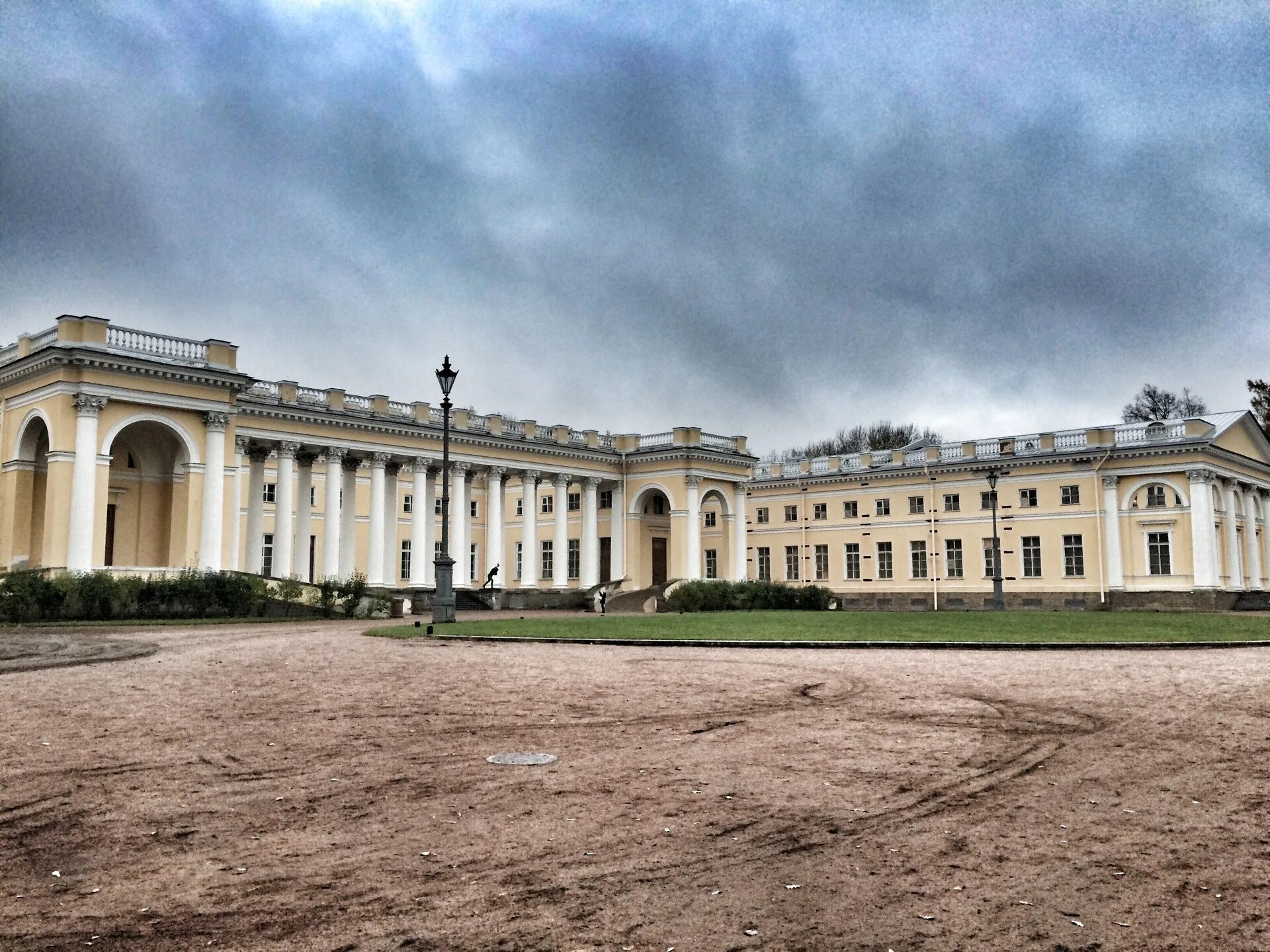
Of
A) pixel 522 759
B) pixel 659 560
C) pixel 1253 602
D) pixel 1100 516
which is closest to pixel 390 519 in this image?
pixel 659 560

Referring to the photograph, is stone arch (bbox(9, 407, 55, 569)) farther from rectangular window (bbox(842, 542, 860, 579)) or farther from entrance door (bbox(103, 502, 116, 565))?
rectangular window (bbox(842, 542, 860, 579))

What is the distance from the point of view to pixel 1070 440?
49.8m

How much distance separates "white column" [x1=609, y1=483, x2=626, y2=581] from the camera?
2067 inches

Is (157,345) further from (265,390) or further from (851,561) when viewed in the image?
(851,561)

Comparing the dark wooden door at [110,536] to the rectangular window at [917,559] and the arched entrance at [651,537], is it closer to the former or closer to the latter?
→ the arched entrance at [651,537]

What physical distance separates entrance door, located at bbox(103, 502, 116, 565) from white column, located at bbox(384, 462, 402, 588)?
10.5 m

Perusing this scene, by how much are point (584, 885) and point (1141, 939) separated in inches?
91.1

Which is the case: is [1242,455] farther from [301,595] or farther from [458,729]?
[458,729]

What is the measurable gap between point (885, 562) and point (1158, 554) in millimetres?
14140

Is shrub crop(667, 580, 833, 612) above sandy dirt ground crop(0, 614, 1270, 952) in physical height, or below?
above

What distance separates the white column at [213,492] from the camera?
33312 millimetres

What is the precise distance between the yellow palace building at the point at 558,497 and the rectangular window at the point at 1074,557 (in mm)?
102

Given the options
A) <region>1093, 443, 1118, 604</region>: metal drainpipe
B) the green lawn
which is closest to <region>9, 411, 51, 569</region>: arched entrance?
the green lawn

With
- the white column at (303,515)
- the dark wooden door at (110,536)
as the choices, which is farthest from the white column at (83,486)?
the white column at (303,515)
